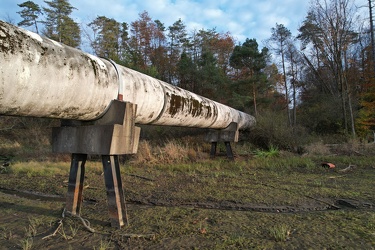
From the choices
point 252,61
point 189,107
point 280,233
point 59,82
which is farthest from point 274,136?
point 252,61

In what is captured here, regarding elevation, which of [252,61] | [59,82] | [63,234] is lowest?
[63,234]

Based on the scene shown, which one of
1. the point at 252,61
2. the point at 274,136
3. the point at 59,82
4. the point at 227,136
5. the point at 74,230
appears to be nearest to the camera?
the point at 59,82

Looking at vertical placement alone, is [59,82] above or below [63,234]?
above

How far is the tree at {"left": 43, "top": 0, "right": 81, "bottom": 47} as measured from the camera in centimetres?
2355

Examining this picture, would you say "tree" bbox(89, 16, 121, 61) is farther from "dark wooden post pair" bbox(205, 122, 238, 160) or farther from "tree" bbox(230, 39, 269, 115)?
"dark wooden post pair" bbox(205, 122, 238, 160)

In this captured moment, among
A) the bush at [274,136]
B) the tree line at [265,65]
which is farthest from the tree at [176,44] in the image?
the bush at [274,136]

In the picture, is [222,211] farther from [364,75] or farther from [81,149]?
[364,75]

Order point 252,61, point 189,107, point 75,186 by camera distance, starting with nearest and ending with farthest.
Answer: point 75,186, point 189,107, point 252,61

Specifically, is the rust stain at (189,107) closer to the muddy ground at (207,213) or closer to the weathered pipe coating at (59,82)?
the weathered pipe coating at (59,82)

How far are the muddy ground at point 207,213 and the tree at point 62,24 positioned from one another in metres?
21.2

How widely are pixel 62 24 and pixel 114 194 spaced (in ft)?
83.4

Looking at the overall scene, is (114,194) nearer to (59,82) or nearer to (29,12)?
(59,82)

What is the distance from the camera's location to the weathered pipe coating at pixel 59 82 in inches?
81.5

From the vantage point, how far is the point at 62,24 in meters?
23.7
